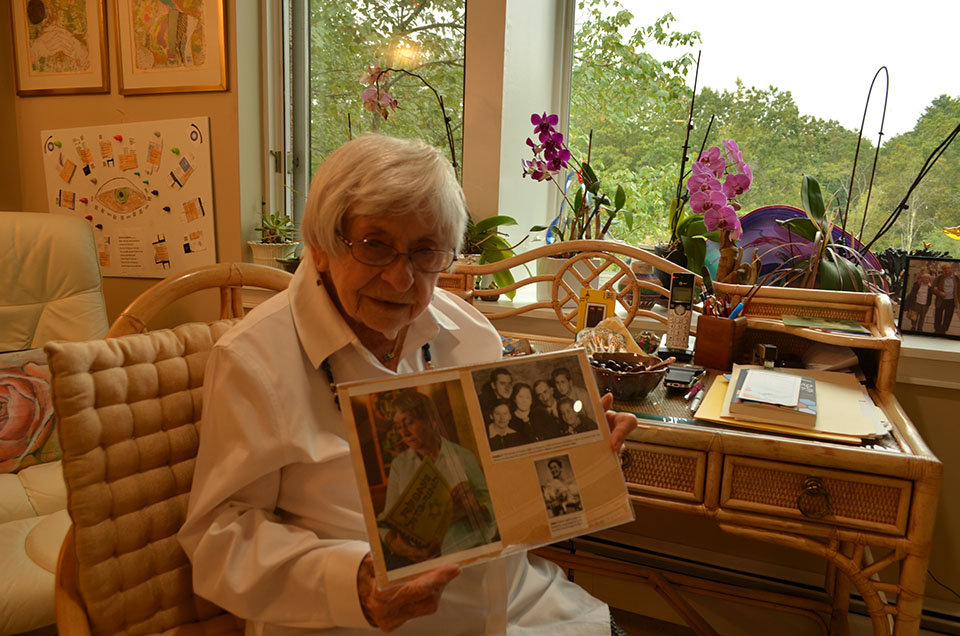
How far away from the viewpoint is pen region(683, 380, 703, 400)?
1372mm

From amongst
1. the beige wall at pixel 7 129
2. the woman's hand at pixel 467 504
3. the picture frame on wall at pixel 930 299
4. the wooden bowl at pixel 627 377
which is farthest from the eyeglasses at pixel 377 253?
the beige wall at pixel 7 129

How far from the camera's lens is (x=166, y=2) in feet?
8.19

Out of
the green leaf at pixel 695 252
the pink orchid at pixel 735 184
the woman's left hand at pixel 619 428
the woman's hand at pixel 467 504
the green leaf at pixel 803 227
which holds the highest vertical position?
the pink orchid at pixel 735 184

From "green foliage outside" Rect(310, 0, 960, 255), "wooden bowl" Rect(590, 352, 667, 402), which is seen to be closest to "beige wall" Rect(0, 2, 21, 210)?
"green foliage outside" Rect(310, 0, 960, 255)

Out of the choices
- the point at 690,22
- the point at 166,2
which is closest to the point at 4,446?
the point at 166,2

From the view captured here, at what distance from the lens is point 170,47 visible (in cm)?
252

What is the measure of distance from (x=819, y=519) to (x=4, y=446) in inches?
79.1

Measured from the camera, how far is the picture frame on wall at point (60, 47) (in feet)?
8.71

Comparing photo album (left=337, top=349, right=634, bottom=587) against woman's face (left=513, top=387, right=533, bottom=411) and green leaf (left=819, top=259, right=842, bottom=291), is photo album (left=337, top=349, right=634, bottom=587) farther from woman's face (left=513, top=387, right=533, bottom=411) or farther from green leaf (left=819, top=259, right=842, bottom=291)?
green leaf (left=819, top=259, right=842, bottom=291)

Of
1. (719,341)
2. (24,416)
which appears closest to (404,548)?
(719,341)

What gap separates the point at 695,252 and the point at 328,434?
1337 mm

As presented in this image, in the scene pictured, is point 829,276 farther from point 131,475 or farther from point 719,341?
point 131,475

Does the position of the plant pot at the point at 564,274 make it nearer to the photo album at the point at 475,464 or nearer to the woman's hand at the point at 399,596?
the photo album at the point at 475,464

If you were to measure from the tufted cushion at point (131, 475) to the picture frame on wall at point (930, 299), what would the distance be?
5.78ft
